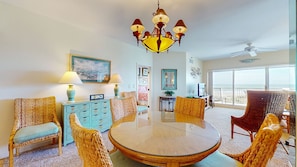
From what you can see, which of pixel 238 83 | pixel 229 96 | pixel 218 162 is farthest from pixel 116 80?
pixel 238 83

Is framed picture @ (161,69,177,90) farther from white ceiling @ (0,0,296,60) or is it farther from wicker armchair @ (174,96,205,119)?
wicker armchair @ (174,96,205,119)

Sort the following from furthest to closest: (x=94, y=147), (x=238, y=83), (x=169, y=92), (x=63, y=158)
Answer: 1. (x=238, y=83)
2. (x=169, y=92)
3. (x=63, y=158)
4. (x=94, y=147)

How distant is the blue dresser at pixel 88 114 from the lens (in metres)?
2.54

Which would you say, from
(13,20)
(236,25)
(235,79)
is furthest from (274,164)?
(235,79)

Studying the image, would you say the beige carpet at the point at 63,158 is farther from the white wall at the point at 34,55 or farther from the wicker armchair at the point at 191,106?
the wicker armchair at the point at 191,106

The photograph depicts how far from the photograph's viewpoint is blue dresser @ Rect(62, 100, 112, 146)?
8.32 ft

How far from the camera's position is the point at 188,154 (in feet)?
2.96

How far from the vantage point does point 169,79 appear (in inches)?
→ 214

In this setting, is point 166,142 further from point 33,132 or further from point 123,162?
point 33,132

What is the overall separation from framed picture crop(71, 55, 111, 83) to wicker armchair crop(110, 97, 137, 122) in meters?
1.50

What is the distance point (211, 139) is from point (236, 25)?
114 inches

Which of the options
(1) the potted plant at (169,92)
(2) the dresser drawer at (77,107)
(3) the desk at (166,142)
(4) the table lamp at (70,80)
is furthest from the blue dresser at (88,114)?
(1) the potted plant at (169,92)

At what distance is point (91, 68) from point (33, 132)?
1.76 m

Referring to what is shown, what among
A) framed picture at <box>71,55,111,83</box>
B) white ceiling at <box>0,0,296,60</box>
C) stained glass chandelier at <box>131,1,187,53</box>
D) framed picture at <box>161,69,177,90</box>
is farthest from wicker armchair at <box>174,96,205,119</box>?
framed picture at <box>161,69,177,90</box>
